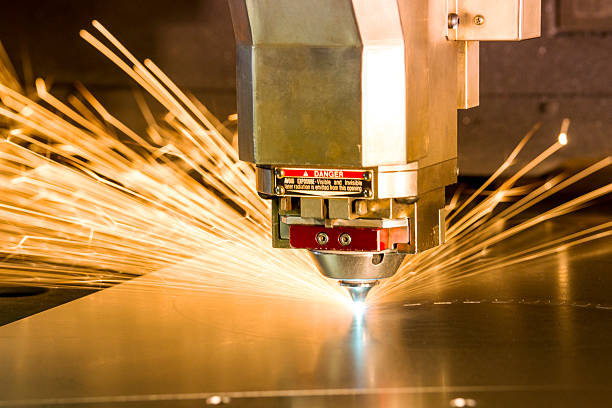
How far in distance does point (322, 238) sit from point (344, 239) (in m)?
0.03

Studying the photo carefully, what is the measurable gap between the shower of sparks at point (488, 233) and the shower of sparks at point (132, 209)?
16 cm

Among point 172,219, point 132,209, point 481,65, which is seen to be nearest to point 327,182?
point 172,219

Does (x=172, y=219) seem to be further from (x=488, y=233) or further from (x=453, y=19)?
(x=453, y=19)

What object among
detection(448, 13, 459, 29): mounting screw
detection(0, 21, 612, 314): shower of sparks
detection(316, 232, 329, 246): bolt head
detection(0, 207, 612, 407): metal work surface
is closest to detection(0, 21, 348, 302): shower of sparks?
detection(0, 21, 612, 314): shower of sparks

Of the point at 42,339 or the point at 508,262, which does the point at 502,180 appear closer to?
the point at 508,262

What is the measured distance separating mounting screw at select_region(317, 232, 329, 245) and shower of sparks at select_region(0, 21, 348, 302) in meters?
0.36

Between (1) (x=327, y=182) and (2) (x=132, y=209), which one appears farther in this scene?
(2) (x=132, y=209)

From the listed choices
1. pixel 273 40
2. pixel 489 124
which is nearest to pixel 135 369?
pixel 273 40

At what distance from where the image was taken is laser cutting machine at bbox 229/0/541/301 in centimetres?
142

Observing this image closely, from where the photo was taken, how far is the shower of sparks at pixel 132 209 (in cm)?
208

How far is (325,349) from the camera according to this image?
157 centimetres

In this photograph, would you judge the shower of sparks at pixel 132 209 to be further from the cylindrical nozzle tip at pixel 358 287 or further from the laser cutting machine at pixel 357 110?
the laser cutting machine at pixel 357 110

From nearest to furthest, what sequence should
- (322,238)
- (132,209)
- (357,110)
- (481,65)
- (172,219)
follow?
(357,110), (322,238), (172,219), (132,209), (481,65)

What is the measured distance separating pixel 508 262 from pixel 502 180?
3.00ft
